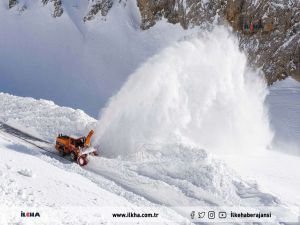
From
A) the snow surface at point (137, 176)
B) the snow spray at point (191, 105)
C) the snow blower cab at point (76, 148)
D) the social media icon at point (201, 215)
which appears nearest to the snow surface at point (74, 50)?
the snow spray at point (191, 105)

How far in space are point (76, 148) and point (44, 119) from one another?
17.3 feet

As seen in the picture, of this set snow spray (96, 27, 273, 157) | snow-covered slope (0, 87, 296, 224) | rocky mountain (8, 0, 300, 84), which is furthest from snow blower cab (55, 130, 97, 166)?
rocky mountain (8, 0, 300, 84)

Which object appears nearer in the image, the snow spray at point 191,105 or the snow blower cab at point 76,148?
the snow blower cab at point 76,148

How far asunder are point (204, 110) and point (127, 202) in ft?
36.1

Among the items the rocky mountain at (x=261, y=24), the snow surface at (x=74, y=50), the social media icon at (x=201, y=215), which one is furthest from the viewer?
the snow surface at (x=74, y=50)

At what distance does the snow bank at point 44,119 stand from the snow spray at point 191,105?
6.21ft

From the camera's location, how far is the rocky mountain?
30.6m

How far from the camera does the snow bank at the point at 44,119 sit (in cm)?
1977

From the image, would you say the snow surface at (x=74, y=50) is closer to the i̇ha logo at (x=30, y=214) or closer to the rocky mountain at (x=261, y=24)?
the rocky mountain at (x=261, y=24)

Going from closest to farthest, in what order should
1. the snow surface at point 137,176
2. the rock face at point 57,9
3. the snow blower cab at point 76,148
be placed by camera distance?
the snow surface at point 137,176
the snow blower cab at point 76,148
the rock face at point 57,9

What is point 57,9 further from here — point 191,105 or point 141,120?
point 141,120

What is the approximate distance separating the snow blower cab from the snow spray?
1095mm

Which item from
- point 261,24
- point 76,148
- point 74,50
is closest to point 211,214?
point 76,148

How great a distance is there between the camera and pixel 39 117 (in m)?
21.1
